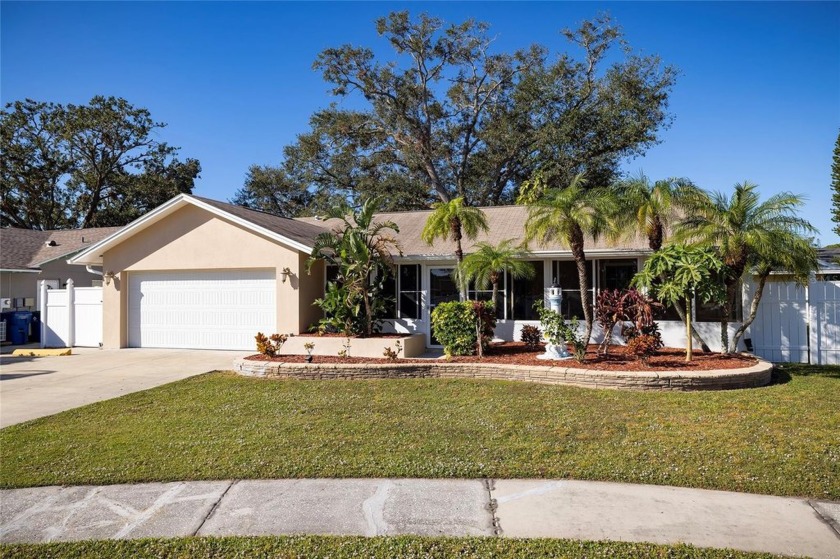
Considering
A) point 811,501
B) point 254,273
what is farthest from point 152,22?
point 811,501

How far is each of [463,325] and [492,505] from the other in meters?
6.94

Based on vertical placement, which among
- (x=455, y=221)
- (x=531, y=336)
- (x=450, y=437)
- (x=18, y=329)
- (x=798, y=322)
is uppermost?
(x=455, y=221)

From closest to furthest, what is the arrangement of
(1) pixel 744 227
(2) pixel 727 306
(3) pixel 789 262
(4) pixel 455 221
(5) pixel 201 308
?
(3) pixel 789 262 < (1) pixel 744 227 < (2) pixel 727 306 < (4) pixel 455 221 < (5) pixel 201 308

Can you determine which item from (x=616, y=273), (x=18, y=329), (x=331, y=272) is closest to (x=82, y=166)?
Result: (x=18, y=329)

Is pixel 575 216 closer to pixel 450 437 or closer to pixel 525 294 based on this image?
pixel 525 294

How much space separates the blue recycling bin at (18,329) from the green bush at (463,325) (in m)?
14.5

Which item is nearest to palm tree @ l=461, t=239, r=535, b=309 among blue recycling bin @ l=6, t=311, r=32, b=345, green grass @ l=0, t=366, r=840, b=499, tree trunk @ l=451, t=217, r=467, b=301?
tree trunk @ l=451, t=217, r=467, b=301

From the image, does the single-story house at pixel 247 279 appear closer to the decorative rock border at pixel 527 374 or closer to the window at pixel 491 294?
the window at pixel 491 294

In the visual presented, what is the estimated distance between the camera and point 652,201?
11133 mm

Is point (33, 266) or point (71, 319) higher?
point (33, 266)

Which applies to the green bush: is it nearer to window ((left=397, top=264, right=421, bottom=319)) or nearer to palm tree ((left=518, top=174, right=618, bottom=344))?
palm tree ((left=518, top=174, right=618, bottom=344))

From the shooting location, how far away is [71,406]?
849cm

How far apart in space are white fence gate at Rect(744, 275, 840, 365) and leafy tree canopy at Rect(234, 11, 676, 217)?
14.9 meters

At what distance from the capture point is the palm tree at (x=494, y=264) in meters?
12.6
